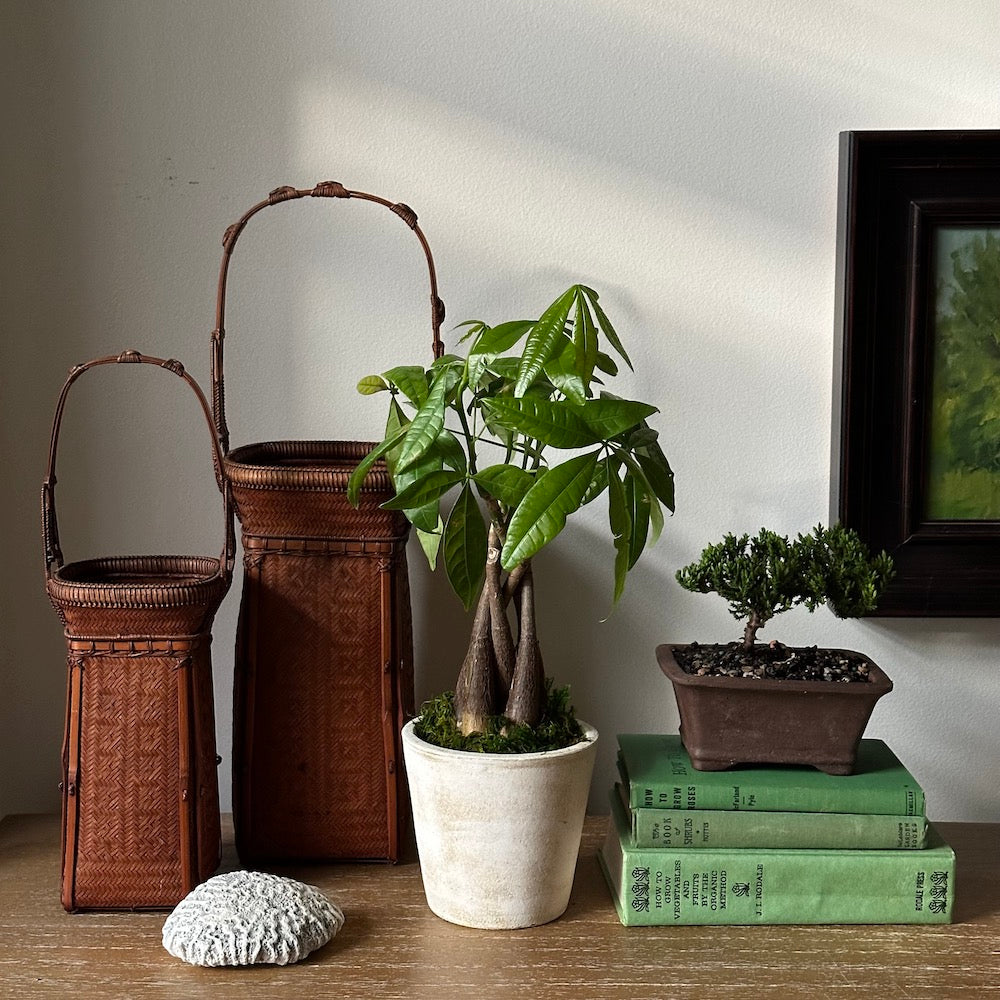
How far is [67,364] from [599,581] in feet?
2.07

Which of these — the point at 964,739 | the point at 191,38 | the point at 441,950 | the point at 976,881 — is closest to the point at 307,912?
the point at 441,950

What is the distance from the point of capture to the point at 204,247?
1.26m

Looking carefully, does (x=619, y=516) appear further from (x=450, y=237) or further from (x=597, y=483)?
(x=450, y=237)

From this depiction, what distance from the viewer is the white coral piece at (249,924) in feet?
3.02

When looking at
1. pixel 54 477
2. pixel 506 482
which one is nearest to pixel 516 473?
pixel 506 482

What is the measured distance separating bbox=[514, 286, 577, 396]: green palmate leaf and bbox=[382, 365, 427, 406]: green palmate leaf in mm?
87

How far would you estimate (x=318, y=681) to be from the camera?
3.65ft

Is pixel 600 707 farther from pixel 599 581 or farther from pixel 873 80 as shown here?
pixel 873 80

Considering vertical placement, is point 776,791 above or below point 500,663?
below

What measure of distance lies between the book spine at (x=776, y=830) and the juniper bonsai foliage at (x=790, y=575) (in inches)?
6.8

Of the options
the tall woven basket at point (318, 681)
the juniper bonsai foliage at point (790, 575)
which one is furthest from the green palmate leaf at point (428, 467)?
the juniper bonsai foliage at point (790, 575)

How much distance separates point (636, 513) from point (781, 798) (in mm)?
293

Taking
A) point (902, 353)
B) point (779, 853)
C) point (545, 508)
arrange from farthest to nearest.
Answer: point (902, 353) < point (779, 853) < point (545, 508)

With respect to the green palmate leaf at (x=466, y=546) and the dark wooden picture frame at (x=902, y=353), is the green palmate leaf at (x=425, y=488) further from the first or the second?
the dark wooden picture frame at (x=902, y=353)
